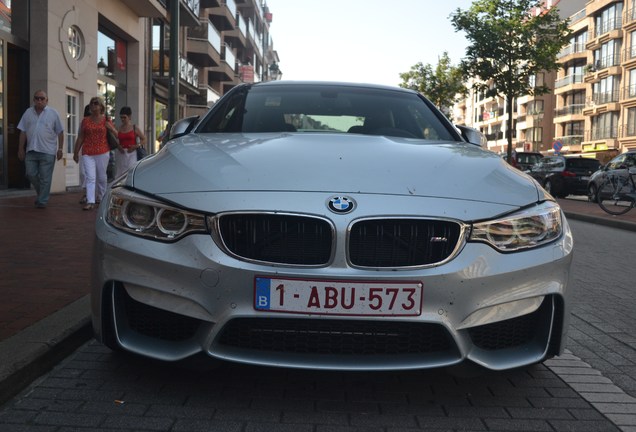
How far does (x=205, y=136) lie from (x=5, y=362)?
1547 millimetres

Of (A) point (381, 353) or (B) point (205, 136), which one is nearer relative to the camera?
(A) point (381, 353)

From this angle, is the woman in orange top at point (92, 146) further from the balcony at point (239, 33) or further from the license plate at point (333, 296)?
the balcony at point (239, 33)

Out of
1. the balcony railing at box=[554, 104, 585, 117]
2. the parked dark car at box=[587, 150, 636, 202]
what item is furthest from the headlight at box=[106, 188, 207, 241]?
the balcony railing at box=[554, 104, 585, 117]

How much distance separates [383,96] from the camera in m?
4.79

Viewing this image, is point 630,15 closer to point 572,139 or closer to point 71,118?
point 572,139

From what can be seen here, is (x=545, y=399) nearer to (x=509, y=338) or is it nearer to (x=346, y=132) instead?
(x=509, y=338)

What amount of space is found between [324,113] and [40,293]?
2140mm

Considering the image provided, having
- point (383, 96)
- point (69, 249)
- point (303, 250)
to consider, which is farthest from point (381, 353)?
point (69, 249)

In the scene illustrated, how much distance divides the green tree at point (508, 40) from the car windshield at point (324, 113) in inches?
1062

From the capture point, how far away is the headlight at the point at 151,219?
109 inches

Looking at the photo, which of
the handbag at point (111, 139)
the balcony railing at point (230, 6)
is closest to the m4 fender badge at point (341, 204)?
the handbag at point (111, 139)

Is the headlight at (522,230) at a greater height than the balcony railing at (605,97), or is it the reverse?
the balcony railing at (605,97)

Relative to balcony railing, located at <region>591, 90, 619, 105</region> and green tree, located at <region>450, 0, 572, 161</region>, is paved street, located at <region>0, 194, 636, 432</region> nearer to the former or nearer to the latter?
green tree, located at <region>450, 0, 572, 161</region>

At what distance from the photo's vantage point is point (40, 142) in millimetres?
10391
